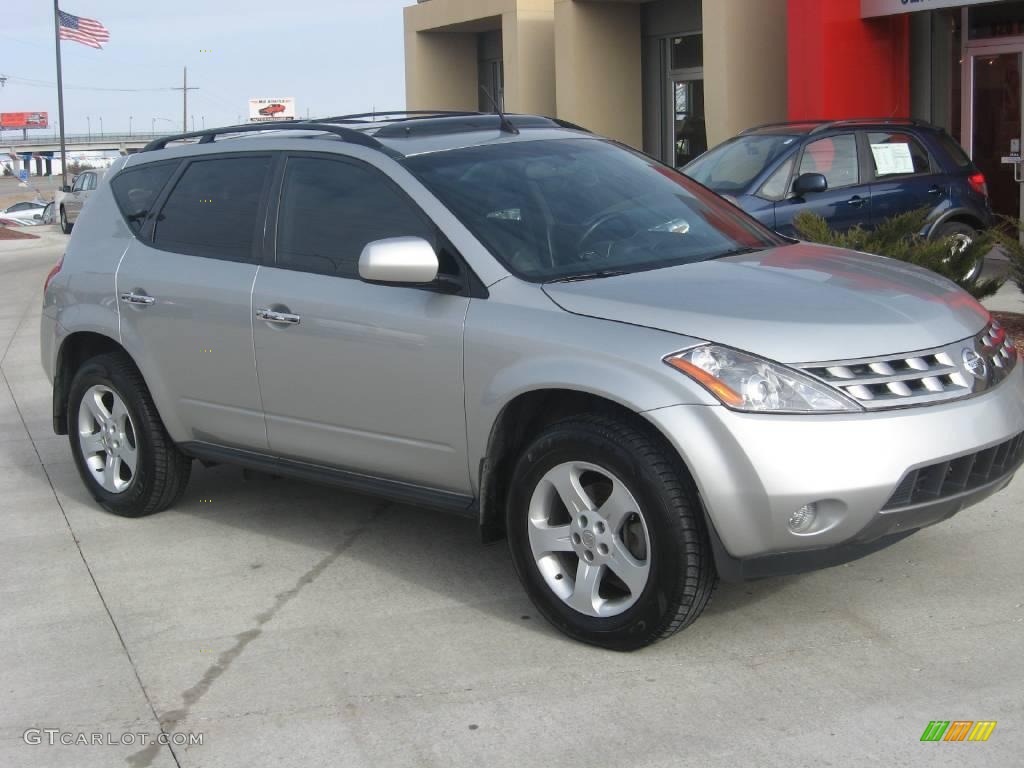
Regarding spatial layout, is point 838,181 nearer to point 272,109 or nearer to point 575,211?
point 575,211

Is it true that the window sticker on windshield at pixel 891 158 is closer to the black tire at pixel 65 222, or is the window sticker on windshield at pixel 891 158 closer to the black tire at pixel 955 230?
the black tire at pixel 955 230

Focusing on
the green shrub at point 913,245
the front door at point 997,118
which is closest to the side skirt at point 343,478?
the green shrub at point 913,245

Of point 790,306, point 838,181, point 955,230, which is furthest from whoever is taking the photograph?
point 955,230

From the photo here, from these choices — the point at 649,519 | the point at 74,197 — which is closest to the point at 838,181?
the point at 649,519

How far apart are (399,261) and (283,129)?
58.8 inches

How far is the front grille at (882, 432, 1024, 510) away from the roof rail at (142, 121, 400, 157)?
7.81 ft

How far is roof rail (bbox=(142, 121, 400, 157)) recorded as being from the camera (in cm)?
535

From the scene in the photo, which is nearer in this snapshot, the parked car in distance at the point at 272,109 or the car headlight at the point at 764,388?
the car headlight at the point at 764,388

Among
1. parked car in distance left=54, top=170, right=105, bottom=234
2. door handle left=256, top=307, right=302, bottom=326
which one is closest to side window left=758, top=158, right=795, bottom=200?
door handle left=256, top=307, right=302, bottom=326

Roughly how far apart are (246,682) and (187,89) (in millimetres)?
91677

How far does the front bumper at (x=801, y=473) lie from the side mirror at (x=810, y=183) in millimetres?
6403

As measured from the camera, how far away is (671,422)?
4.09m

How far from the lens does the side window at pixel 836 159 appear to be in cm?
1139
